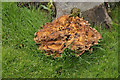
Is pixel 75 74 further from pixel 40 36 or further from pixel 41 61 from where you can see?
pixel 40 36

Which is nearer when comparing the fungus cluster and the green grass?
the fungus cluster

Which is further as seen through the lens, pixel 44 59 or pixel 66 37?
pixel 44 59

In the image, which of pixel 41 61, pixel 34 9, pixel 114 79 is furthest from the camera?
pixel 34 9

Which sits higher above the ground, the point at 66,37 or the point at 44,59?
the point at 66,37

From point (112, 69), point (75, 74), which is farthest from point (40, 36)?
point (112, 69)

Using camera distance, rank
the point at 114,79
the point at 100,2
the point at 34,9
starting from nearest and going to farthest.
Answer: the point at 114,79
the point at 100,2
the point at 34,9
